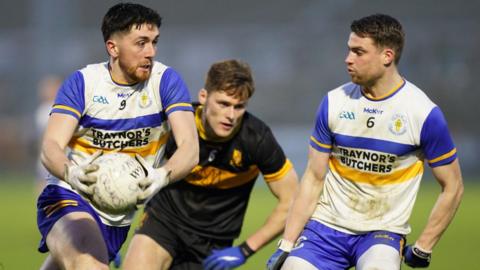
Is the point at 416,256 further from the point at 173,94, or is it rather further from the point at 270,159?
the point at 173,94

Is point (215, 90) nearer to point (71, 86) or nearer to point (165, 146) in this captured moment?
point (165, 146)

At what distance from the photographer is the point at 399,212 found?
20.8 feet

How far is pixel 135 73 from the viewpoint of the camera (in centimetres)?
627

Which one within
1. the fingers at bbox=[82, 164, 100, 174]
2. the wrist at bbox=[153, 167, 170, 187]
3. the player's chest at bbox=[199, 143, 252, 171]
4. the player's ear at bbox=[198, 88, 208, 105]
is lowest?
the player's chest at bbox=[199, 143, 252, 171]

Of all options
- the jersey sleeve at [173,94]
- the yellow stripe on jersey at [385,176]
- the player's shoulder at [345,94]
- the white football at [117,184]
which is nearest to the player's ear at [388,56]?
the player's shoulder at [345,94]

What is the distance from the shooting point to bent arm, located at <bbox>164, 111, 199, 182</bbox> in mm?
5848

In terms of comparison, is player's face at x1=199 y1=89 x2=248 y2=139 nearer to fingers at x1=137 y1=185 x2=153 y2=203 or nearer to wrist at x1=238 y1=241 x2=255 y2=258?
wrist at x1=238 y1=241 x2=255 y2=258

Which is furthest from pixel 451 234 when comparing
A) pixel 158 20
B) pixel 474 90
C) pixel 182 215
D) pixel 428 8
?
pixel 428 8

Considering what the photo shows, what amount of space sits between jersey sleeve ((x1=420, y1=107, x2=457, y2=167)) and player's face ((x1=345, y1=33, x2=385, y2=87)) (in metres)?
0.49

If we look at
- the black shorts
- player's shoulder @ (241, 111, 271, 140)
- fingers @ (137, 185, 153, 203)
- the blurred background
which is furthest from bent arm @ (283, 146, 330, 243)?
the blurred background

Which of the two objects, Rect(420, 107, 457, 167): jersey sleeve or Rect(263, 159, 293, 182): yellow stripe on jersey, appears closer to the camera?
Rect(420, 107, 457, 167): jersey sleeve

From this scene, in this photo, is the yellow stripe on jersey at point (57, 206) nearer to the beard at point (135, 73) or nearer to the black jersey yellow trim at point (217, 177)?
the beard at point (135, 73)

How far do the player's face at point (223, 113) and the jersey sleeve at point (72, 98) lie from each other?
1.29m

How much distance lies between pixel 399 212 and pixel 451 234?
7.81 metres
